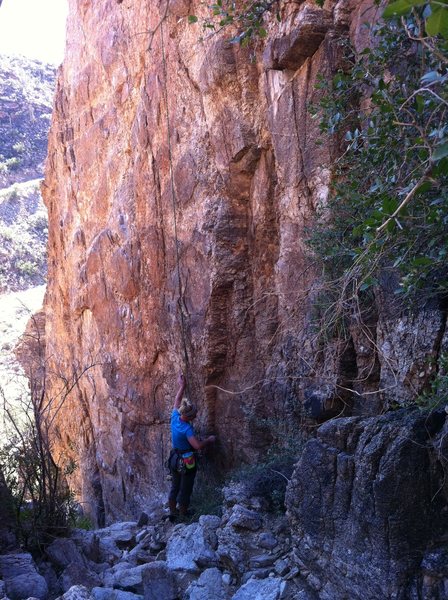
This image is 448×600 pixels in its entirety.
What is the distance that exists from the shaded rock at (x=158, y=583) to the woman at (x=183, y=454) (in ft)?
7.22

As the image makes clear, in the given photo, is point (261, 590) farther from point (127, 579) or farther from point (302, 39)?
point (302, 39)

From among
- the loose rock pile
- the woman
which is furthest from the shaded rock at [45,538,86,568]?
the woman

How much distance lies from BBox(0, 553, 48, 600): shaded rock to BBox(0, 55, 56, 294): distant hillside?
3054 centimetres

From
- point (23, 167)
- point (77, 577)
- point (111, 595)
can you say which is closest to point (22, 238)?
point (23, 167)

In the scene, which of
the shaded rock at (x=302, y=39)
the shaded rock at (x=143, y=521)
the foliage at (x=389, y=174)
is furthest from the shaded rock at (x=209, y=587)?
the shaded rock at (x=302, y=39)

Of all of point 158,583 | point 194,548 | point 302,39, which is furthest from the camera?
point 302,39

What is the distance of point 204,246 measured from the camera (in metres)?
8.55

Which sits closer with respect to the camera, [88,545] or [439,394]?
[439,394]

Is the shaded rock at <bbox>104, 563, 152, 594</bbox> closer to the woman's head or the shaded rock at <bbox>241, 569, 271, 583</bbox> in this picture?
the shaded rock at <bbox>241, 569, 271, 583</bbox>

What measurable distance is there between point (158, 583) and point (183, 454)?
2.48 m

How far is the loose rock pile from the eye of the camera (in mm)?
4996

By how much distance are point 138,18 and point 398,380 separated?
26.3 feet

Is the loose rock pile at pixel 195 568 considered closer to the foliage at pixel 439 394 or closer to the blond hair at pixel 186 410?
the blond hair at pixel 186 410

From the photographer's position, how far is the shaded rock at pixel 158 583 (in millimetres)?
5438
